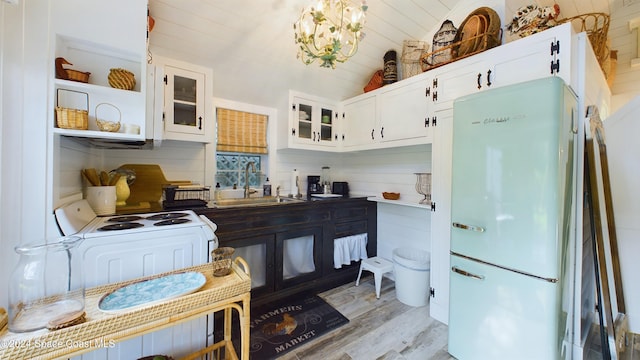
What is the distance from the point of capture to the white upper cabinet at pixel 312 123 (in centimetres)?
278

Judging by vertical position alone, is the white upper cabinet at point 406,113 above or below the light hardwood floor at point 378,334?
above

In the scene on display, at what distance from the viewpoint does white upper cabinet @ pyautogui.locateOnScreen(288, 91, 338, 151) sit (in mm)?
2783

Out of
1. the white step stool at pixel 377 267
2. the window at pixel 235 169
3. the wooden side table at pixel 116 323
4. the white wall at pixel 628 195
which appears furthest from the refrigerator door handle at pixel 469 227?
the window at pixel 235 169

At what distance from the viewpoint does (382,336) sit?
1.92 metres

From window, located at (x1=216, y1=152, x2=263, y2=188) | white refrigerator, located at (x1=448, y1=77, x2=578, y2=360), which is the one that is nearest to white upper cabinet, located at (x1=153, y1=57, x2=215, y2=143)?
window, located at (x1=216, y1=152, x2=263, y2=188)

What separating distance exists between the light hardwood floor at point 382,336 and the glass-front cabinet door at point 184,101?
6.60 feet

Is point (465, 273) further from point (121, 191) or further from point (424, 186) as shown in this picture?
point (121, 191)

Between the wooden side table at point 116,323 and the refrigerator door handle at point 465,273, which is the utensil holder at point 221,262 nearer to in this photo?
the wooden side table at point 116,323

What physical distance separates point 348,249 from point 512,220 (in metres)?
1.72

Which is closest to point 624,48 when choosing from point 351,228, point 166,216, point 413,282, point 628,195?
point 628,195

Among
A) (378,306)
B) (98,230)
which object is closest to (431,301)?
(378,306)

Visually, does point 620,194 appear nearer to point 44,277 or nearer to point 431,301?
point 431,301

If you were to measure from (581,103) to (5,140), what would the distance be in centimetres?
305

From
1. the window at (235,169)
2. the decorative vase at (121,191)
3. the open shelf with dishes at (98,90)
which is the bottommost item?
the decorative vase at (121,191)
